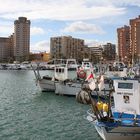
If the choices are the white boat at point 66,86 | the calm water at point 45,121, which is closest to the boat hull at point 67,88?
the white boat at point 66,86

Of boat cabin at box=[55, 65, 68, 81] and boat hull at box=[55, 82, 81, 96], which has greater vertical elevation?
boat cabin at box=[55, 65, 68, 81]

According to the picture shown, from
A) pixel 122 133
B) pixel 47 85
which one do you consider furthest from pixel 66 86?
pixel 122 133

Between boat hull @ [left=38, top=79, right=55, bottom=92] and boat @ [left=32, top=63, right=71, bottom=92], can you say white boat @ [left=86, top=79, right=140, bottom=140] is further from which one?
boat hull @ [left=38, top=79, right=55, bottom=92]

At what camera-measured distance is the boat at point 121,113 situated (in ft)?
68.0

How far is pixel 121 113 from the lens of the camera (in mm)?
22422

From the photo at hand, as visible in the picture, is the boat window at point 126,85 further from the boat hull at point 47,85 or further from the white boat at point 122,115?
the boat hull at point 47,85

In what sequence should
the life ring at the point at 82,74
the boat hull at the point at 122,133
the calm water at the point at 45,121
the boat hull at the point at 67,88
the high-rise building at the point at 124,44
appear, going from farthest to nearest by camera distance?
the high-rise building at the point at 124,44, the life ring at the point at 82,74, the boat hull at the point at 67,88, the calm water at the point at 45,121, the boat hull at the point at 122,133

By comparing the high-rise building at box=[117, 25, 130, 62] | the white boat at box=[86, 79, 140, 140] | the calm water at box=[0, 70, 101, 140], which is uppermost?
the high-rise building at box=[117, 25, 130, 62]

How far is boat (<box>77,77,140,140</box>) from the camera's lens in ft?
68.0

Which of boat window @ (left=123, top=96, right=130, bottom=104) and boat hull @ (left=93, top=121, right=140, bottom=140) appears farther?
boat window @ (left=123, top=96, right=130, bottom=104)

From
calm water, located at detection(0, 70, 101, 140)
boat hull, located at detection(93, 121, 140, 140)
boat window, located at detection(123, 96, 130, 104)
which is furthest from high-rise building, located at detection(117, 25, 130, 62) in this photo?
boat hull, located at detection(93, 121, 140, 140)

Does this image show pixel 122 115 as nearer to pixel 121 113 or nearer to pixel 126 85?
pixel 121 113

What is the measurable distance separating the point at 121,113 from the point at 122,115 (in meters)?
0.18

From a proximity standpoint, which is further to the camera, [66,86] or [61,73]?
[61,73]
